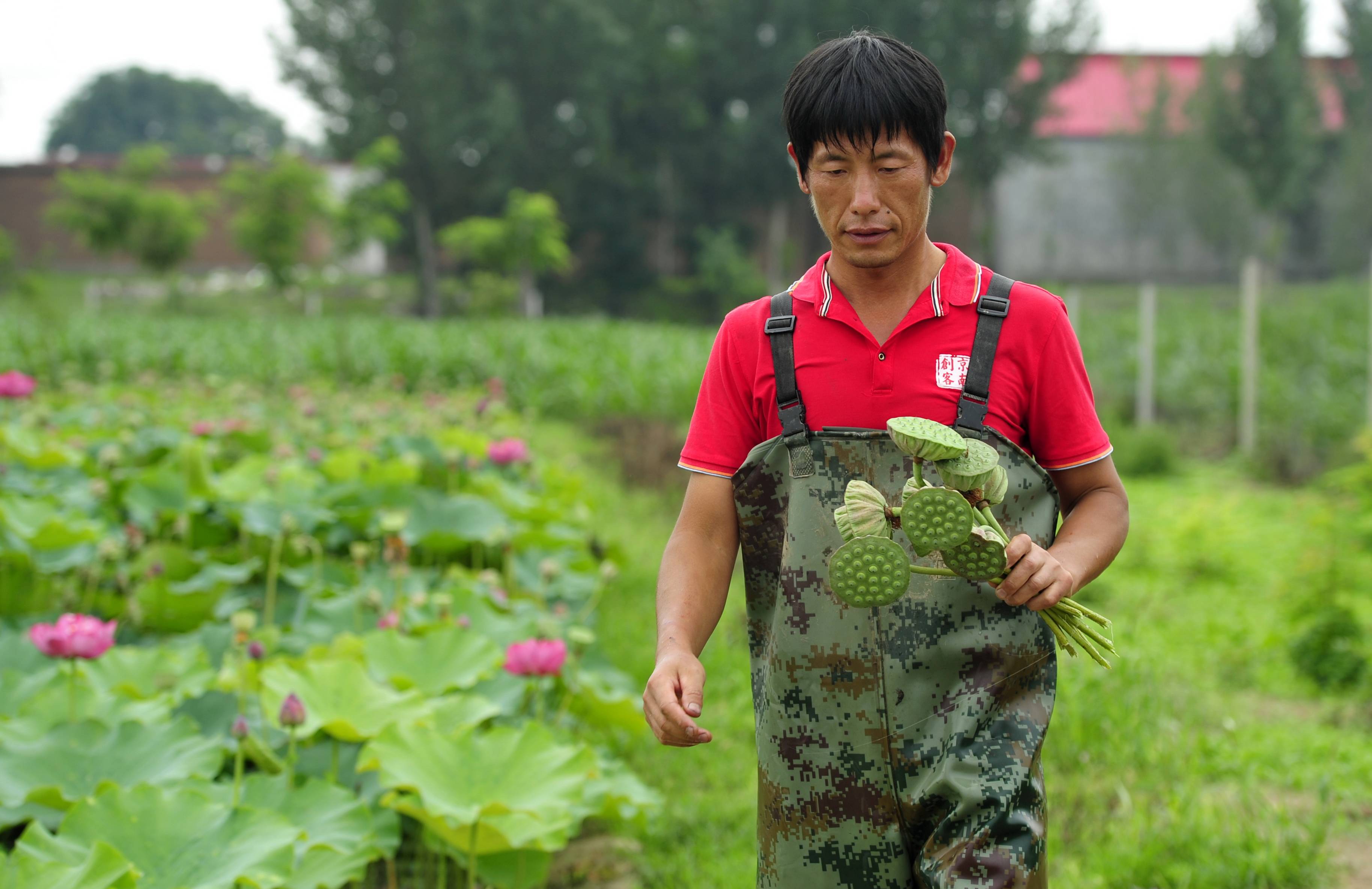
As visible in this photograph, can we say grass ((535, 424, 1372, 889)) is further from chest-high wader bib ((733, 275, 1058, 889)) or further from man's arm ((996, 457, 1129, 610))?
man's arm ((996, 457, 1129, 610))

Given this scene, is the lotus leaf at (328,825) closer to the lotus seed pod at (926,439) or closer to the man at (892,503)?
the man at (892,503)

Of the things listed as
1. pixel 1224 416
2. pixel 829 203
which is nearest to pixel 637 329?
pixel 1224 416

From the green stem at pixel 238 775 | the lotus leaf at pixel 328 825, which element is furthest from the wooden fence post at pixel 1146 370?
the green stem at pixel 238 775

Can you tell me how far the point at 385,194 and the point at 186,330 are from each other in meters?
7.69

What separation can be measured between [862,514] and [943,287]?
408 millimetres

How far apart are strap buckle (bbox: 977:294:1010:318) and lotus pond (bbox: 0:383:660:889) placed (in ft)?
3.65

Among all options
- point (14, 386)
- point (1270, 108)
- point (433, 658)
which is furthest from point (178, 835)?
point (1270, 108)

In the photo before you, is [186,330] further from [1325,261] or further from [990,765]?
[1325,261]

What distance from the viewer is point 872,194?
1.26m

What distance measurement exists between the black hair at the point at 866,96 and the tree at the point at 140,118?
64.4 meters

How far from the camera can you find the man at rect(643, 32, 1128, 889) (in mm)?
1268

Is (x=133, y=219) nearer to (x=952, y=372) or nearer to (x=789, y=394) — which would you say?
(x=789, y=394)

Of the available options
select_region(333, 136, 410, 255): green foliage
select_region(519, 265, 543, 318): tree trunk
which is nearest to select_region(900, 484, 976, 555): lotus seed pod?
select_region(519, 265, 543, 318): tree trunk

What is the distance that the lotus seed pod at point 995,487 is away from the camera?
1047 mm
